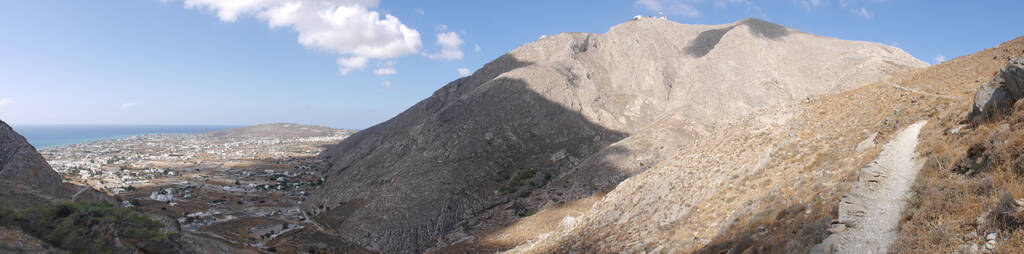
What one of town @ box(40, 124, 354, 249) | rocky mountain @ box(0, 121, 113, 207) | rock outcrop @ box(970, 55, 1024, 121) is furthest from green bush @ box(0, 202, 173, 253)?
rock outcrop @ box(970, 55, 1024, 121)

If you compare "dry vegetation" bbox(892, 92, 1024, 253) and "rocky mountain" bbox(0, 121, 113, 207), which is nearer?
"dry vegetation" bbox(892, 92, 1024, 253)

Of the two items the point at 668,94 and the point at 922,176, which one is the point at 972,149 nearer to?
the point at 922,176

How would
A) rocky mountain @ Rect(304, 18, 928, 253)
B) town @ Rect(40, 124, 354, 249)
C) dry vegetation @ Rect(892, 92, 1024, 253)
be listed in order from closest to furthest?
dry vegetation @ Rect(892, 92, 1024, 253)
rocky mountain @ Rect(304, 18, 928, 253)
town @ Rect(40, 124, 354, 249)

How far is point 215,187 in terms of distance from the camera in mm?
105312

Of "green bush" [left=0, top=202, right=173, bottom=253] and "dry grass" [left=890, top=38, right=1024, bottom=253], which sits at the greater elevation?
"dry grass" [left=890, top=38, right=1024, bottom=253]

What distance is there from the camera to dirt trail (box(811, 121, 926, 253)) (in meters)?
8.69

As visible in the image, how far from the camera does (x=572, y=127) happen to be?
6819cm

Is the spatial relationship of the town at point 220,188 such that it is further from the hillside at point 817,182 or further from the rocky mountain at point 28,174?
the hillside at point 817,182

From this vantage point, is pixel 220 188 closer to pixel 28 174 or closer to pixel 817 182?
pixel 28 174

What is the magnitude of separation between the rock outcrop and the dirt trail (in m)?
1.77

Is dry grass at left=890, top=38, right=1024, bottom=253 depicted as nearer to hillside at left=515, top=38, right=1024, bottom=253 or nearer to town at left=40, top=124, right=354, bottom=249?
hillside at left=515, top=38, right=1024, bottom=253

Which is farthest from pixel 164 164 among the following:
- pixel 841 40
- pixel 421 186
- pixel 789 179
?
pixel 841 40

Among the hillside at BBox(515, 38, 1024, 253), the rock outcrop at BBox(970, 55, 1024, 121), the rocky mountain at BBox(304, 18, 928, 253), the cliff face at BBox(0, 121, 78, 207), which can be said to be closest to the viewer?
the hillside at BBox(515, 38, 1024, 253)

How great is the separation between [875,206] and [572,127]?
58.5m
